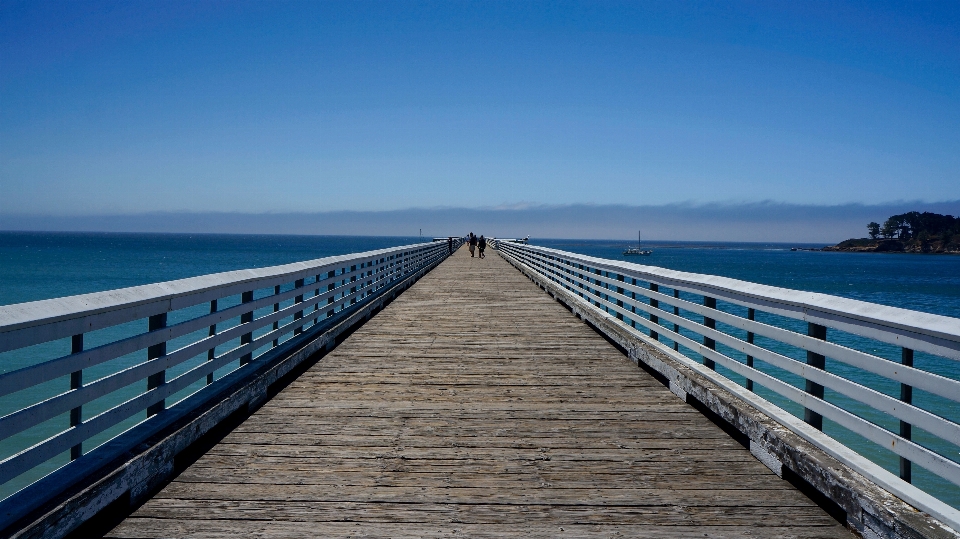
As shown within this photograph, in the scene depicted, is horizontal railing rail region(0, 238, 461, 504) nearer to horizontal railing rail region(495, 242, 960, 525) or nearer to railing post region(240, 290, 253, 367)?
railing post region(240, 290, 253, 367)

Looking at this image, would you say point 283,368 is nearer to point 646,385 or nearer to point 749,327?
point 646,385

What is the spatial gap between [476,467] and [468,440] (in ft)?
2.02

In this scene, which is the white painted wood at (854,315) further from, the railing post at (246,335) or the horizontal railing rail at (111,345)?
the railing post at (246,335)

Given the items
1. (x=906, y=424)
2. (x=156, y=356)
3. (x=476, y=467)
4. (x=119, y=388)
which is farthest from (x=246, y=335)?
(x=906, y=424)

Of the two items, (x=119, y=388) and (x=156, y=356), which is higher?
(x=156, y=356)

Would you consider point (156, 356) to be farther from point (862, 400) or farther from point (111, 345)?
point (862, 400)

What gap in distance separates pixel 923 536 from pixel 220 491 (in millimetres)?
3876

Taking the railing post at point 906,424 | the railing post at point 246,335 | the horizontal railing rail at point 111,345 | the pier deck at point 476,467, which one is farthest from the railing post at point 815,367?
the railing post at point 246,335

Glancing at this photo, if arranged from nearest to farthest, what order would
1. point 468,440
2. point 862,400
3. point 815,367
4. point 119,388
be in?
point 862,400
point 815,367
point 119,388
point 468,440

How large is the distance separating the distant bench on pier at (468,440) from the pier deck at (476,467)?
2 cm

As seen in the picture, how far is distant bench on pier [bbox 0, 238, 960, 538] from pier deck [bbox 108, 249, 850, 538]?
0.02 meters

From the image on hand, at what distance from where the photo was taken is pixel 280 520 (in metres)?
3.86

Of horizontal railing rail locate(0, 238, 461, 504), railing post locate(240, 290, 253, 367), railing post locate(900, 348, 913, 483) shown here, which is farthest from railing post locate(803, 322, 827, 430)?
railing post locate(240, 290, 253, 367)

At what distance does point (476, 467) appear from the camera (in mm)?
4770
